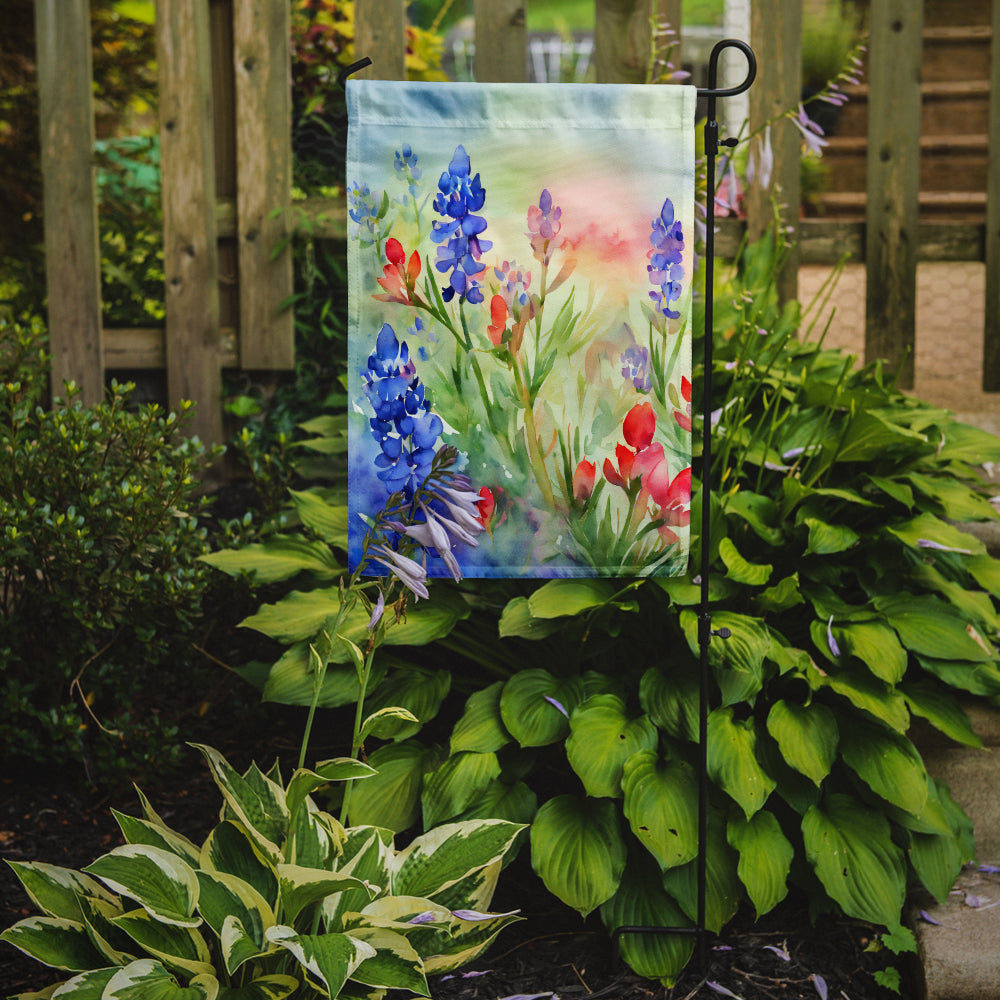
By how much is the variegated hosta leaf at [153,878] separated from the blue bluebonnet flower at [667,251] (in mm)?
1214

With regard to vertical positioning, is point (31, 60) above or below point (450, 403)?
above

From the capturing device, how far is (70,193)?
10.6 ft

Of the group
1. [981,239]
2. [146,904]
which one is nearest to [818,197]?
[981,239]

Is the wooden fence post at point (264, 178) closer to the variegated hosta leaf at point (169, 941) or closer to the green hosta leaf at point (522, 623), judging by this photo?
the green hosta leaf at point (522, 623)

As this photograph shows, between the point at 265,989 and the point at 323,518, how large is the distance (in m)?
1.17

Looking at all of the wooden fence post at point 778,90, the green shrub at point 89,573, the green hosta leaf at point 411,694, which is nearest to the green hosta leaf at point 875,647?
the green hosta leaf at point 411,694

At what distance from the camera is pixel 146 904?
4.91ft

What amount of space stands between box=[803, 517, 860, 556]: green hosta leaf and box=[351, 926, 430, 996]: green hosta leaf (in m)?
1.11

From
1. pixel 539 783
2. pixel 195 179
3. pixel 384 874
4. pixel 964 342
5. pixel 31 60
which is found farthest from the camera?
pixel 964 342

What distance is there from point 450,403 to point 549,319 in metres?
0.22

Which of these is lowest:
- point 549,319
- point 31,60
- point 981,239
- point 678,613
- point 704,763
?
point 704,763

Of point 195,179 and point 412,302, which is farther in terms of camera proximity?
point 195,179

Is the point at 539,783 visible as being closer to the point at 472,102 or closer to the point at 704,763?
the point at 704,763

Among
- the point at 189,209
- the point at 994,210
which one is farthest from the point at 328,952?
the point at 994,210
